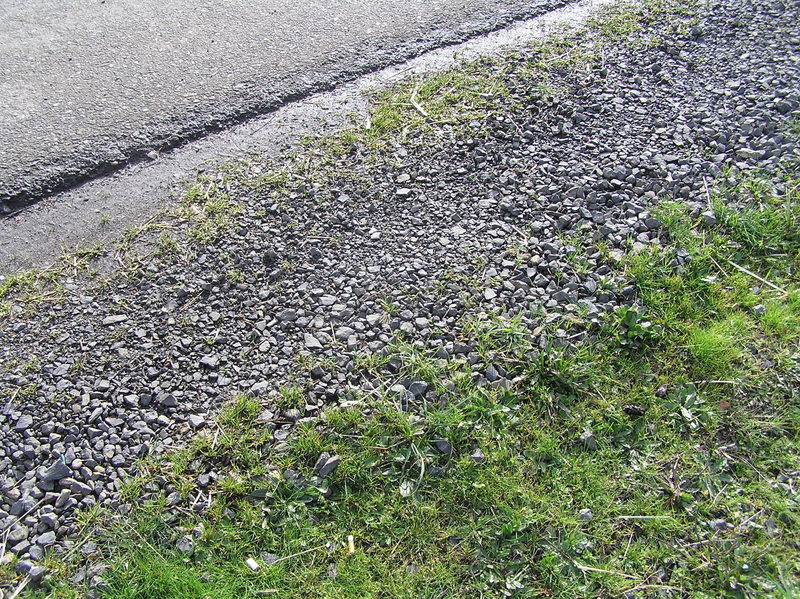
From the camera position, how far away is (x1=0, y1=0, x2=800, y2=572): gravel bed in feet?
8.68

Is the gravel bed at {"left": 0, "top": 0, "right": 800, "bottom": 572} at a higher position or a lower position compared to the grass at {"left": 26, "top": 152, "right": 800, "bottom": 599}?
higher

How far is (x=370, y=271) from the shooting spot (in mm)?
3176

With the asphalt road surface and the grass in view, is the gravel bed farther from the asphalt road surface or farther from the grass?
the asphalt road surface

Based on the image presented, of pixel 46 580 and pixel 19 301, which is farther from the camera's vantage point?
pixel 19 301

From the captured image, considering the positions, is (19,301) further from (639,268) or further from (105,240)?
(639,268)

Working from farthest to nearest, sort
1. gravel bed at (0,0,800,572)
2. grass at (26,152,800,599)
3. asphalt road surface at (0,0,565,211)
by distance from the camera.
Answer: asphalt road surface at (0,0,565,211)
gravel bed at (0,0,800,572)
grass at (26,152,800,599)

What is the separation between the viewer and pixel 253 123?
410 cm

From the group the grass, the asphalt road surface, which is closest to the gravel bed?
the grass

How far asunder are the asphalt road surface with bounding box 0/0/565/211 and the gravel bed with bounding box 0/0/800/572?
0.95 metres

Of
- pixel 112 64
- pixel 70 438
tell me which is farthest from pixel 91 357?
pixel 112 64

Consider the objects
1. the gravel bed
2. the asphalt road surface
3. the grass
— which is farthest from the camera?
the asphalt road surface

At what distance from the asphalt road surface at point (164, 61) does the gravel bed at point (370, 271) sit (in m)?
0.95

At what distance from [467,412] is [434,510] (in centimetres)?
45

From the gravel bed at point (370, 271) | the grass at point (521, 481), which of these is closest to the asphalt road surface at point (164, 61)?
the gravel bed at point (370, 271)
